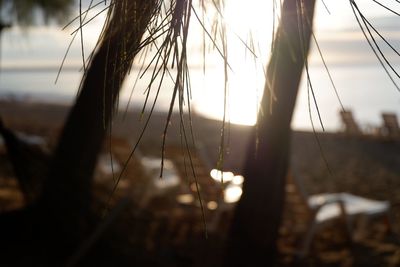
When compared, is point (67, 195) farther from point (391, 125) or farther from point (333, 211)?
point (391, 125)

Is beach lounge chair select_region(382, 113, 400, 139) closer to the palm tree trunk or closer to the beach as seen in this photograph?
the beach

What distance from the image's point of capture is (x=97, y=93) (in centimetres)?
477

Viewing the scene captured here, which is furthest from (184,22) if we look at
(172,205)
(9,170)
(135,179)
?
(9,170)

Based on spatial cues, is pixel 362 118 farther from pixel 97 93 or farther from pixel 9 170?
pixel 97 93

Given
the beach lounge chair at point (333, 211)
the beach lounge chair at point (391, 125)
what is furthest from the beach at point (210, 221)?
the beach lounge chair at point (391, 125)

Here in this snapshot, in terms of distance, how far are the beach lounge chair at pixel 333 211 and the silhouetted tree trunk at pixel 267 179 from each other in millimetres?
1237

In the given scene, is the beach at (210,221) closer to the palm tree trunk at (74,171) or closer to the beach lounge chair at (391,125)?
the palm tree trunk at (74,171)

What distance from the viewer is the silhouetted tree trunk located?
3.56m

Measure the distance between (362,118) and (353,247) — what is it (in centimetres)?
1505

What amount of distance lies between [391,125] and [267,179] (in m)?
10.2

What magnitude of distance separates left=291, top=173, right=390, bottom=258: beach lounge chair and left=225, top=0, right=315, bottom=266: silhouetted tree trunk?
1237mm

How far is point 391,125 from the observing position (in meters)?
13.4

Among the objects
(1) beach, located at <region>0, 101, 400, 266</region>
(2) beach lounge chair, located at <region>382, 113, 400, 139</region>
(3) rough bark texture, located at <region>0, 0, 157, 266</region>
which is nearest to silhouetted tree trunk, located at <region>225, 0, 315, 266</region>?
(1) beach, located at <region>0, 101, 400, 266</region>

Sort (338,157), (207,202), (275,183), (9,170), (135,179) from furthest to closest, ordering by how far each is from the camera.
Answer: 1. (338,157)
2. (9,170)
3. (135,179)
4. (207,202)
5. (275,183)
